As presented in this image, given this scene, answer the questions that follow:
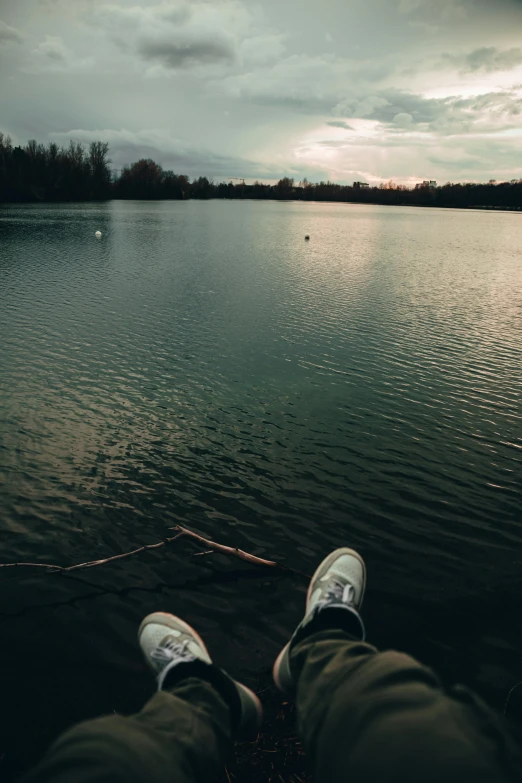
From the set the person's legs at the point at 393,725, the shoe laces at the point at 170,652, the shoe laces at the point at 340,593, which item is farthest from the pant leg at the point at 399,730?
the shoe laces at the point at 340,593

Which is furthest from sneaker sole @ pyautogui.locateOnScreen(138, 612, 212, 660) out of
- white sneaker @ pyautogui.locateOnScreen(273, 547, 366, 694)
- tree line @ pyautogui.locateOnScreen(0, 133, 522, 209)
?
tree line @ pyautogui.locateOnScreen(0, 133, 522, 209)

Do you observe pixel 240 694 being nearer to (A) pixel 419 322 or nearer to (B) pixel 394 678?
(B) pixel 394 678

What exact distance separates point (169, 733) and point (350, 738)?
1.10 metres

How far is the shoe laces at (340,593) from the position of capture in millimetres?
4407

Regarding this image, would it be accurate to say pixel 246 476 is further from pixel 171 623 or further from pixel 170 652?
pixel 170 652

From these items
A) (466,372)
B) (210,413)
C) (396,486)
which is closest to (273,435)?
(210,413)

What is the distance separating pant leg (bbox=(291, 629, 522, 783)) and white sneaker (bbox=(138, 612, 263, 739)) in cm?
97

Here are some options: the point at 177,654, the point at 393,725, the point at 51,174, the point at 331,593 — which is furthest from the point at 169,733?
the point at 51,174

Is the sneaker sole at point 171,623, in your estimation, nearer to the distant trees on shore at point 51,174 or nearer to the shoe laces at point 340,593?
the shoe laces at point 340,593

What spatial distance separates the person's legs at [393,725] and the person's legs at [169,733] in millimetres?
612

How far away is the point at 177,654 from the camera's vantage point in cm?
394

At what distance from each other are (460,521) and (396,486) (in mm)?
1445

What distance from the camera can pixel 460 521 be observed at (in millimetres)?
8289

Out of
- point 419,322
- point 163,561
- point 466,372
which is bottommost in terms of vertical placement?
point 163,561
